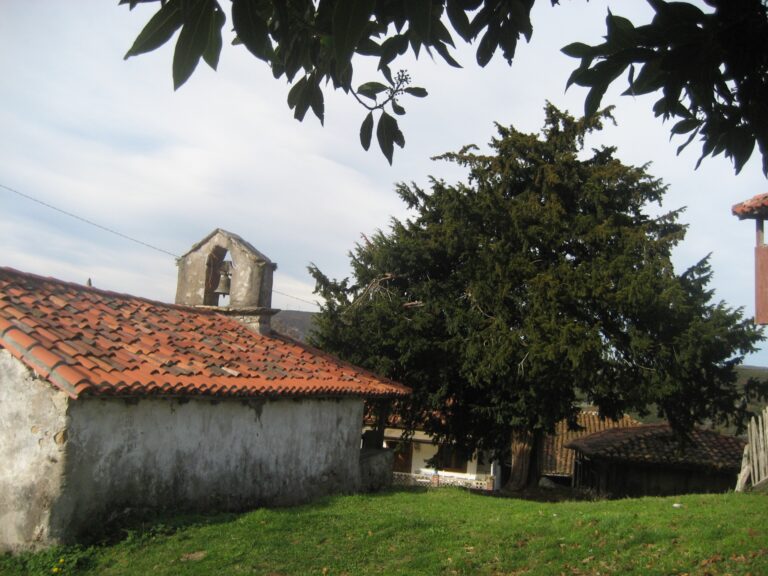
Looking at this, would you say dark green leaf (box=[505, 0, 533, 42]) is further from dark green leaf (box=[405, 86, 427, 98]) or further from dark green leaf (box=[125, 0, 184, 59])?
dark green leaf (box=[125, 0, 184, 59])

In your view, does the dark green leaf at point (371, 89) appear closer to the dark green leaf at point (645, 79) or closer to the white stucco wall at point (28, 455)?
the dark green leaf at point (645, 79)

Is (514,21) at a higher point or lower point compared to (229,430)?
higher

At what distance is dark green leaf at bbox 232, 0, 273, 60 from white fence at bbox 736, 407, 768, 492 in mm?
12796

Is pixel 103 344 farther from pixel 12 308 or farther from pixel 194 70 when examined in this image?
Result: pixel 194 70

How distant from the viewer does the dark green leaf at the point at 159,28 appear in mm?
1880

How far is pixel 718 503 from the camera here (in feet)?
32.4

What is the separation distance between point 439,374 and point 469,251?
3.09m

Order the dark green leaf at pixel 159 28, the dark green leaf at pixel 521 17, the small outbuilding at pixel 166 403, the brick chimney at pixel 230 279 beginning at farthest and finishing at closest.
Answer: the brick chimney at pixel 230 279 < the small outbuilding at pixel 166 403 < the dark green leaf at pixel 521 17 < the dark green leaf at pixel 159 28

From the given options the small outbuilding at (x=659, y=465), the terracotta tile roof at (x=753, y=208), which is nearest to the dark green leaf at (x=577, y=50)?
the terracotta tile roof at (x=753, y=208)

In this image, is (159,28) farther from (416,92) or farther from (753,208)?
(753,208)

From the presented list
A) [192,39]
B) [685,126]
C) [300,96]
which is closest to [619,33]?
[685,126]

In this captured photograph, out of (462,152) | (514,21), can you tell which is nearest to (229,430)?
(514,21)

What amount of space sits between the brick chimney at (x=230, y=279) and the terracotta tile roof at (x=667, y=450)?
15315mm

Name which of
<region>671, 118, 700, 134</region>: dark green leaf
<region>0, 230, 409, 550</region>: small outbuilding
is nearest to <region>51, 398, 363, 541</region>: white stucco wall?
<region>0, 230, 409, 550</region>: small outbuilding
